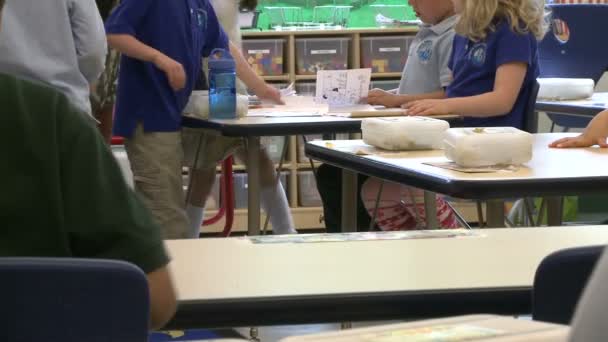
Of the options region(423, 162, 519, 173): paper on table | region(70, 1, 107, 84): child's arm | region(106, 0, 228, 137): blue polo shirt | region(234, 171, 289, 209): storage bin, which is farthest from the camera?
region(234, 171, 289, 209): storage bin

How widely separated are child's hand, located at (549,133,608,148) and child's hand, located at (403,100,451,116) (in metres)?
0.58

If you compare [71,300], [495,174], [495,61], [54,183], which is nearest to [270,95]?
[495,61]

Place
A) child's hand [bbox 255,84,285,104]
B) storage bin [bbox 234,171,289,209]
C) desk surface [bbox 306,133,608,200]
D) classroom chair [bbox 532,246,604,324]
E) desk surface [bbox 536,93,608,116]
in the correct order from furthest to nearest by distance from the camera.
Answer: storage bin [bbox 234,171,289,209] → child's hand [bbox 255,84,285,104] → desk surface [bbox 536,93,608,116] → desk surface [bbox 306,133,608,200] → classroom chair [bbox 532,246,604,324]

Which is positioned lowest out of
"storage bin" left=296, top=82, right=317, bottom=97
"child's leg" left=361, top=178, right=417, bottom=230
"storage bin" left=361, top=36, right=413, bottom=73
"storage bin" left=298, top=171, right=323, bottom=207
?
"storage bin" left=298, top=171, right=323, bottom=207

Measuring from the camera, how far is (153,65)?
3523mm

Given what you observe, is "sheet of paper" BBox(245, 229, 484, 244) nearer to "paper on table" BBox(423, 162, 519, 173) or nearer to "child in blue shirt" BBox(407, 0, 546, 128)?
"paper on table" BBox(423, 162, 519, 173)

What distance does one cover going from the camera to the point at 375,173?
2.28 metres

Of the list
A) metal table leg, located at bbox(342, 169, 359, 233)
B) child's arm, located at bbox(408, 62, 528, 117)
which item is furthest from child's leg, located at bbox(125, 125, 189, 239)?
child's arm, located at bbox(408, 62, 528, 117)

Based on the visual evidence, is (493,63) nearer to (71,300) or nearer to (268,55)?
(71,300)

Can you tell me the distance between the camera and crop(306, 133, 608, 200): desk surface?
1.96 m

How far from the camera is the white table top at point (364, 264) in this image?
1190 mm

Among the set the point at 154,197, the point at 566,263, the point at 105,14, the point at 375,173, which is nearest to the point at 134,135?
the point at 154,197

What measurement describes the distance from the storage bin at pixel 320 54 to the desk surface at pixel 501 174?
3.46m

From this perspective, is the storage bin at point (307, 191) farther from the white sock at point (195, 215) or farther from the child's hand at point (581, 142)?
the child's hand at point (581, 142)
